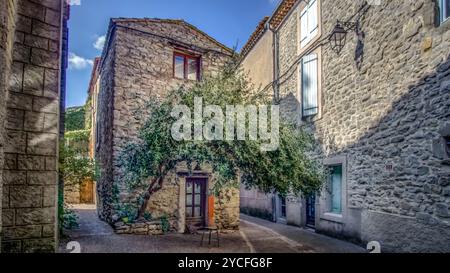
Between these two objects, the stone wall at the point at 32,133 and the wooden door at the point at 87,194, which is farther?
the wooden door at the point at 87,194

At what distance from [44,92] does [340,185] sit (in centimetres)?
656

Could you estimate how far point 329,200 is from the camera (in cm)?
784

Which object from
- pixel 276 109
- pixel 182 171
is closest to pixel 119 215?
pixel 182 171

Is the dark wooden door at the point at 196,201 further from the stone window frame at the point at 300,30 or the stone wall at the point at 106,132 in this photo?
the stone window frame at the point at 300,30

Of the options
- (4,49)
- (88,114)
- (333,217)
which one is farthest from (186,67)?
(88,114)

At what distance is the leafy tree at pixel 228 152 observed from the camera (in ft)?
19.1

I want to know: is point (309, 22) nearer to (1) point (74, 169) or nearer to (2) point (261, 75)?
(2) point (261, 75)

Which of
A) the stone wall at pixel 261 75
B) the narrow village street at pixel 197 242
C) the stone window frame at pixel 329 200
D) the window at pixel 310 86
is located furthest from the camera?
the stone wall at pixel 261 75

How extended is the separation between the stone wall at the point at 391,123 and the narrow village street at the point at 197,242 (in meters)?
0.70

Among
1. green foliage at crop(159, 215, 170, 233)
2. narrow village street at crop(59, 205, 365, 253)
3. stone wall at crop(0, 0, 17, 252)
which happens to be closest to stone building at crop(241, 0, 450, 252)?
narrow village street at crop(59, 205, 365, 253)

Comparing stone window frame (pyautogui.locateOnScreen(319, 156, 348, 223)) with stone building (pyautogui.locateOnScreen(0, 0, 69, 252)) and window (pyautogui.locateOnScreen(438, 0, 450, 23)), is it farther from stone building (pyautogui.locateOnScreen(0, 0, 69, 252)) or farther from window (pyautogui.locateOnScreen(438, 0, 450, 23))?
stone building (pyautogui.locateOnScreen(0, 0, 69, 252))

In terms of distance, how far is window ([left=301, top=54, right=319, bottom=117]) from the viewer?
847cm


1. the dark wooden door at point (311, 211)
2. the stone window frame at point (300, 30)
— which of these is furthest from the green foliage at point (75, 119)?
the dark wooden door at point (311, 211)
